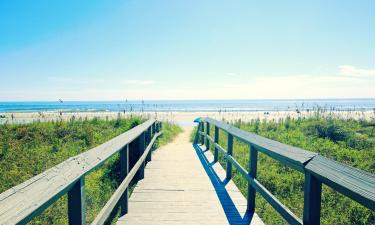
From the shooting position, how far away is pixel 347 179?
73.6 inches

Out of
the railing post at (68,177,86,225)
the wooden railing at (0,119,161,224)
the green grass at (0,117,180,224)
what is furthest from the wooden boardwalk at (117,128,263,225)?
the railing post at (68,177,86,225)

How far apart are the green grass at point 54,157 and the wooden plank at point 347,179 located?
12.3ft

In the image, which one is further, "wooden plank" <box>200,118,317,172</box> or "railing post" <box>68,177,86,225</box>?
"wooden plank" <box>200,118,317,172</box>

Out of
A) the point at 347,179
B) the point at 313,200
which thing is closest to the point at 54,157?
the point at 313,200

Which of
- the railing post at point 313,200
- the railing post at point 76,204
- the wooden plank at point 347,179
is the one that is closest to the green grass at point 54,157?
the railing post at point 76,204

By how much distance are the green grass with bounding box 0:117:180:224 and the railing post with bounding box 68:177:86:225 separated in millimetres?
2679

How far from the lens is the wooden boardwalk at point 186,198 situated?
161 inches

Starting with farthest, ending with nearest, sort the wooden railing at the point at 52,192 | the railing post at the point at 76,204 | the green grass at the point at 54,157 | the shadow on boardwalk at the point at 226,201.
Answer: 1. the green grass at the point at 54,157
2. the shadow on boardwalk at the point at 226,201
3. the railing post at the point at 76,204
4. the wooden railing at the point at 52,192

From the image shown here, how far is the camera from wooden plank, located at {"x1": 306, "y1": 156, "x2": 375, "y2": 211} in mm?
1624

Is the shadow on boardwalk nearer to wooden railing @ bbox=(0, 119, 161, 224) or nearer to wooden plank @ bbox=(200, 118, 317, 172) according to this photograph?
wooden plank @ bbox=(200, 118, 317, 172)

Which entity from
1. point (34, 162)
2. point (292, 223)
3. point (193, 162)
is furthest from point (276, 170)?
point (34, 162)

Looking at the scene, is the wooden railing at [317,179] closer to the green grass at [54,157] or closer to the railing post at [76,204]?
the railing post at [76,204]

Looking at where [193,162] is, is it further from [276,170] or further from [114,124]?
[114,124]

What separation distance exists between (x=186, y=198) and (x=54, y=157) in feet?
17.6
